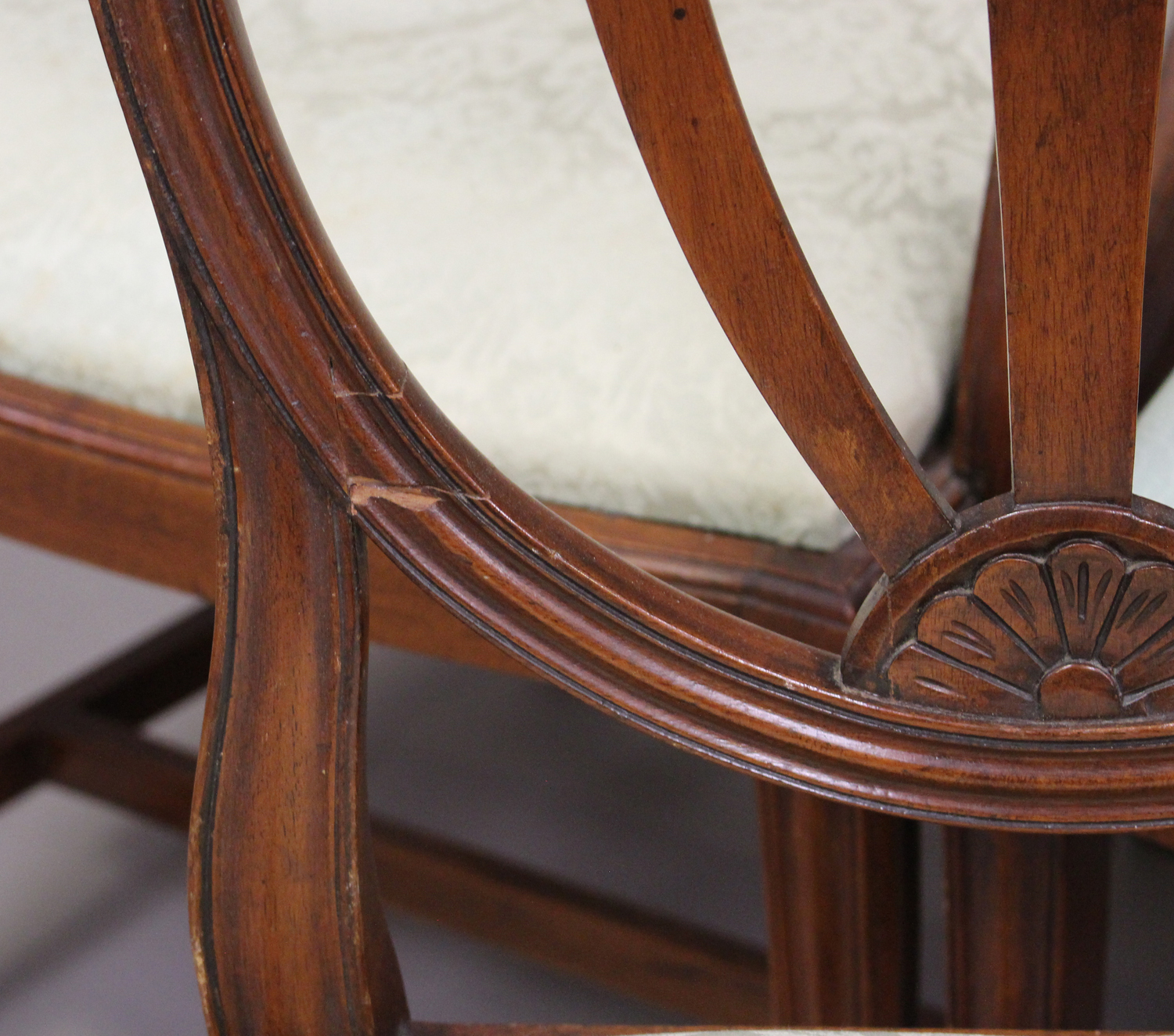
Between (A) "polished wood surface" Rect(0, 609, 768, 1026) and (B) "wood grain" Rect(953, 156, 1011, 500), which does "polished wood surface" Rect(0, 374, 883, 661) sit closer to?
(B) "wood grain" Rect(953, 156, 1011, 500)

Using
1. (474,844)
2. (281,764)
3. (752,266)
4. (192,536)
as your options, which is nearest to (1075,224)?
(752,266)

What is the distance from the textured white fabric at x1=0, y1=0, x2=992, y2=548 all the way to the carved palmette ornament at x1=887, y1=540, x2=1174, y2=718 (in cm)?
8

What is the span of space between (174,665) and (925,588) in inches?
28.4

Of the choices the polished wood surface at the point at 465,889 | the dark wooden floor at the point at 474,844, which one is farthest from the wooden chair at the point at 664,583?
the dark wooden floor at the point at 474,844

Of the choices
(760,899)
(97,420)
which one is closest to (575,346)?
(97,420)

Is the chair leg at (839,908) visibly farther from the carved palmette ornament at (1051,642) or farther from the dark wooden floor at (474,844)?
the dark wooden floor at (474,844)

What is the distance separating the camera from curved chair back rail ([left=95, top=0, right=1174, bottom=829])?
223mm

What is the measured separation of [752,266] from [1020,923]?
27 centimetres

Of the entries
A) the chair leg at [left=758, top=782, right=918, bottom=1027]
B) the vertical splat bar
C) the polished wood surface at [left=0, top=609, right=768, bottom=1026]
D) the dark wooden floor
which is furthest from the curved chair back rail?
the dark wooden floor

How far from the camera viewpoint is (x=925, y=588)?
0.85 feet

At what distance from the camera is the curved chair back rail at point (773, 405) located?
22cm

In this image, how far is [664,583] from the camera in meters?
0.28

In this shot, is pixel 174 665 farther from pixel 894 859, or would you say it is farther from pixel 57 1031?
pixel 894 859

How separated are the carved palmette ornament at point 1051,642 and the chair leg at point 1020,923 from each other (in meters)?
0.16
